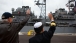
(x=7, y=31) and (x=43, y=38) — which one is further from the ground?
(x=7, y=31)

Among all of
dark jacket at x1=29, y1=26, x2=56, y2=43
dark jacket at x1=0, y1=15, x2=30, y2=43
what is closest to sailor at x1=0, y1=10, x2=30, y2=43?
dark jacket at x1=0, y1=15, x2=30, y2=43

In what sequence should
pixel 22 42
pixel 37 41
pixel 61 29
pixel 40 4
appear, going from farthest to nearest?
pixel 40 4
pixel 61 29
pixel 22 42
pixel 37 41

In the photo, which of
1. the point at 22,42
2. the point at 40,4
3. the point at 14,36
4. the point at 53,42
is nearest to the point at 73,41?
the point at 53,42

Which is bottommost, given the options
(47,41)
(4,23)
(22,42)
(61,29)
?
(61,29)

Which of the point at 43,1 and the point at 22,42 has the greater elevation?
the point at 43,1

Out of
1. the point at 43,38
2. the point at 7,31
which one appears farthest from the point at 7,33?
the point at 43,38

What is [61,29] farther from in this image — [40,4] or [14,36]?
[14,36]

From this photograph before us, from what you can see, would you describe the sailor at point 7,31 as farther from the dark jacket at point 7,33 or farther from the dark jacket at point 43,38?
the dark jacket at point 43,38

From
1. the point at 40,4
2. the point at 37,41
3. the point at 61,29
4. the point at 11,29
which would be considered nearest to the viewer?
the point at 37,41

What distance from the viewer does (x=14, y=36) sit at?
3.02 m

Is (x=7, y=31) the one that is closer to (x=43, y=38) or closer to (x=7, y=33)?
(x=7, y=33)

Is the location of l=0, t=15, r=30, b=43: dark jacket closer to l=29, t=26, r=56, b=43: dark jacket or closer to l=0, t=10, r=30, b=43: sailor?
l=0, t=10, r=30, b=43: sailor

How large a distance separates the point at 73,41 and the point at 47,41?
24.8ft

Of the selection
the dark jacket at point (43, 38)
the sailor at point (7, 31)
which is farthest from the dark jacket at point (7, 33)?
the dark jacket at point (43, 38)
